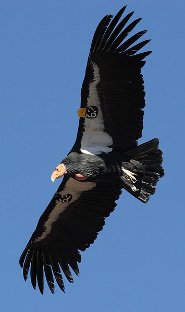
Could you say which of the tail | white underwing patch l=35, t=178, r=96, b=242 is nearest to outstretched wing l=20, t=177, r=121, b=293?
white underwing patch l=35, t=178, r=96, b=242

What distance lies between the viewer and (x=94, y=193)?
20.1 m

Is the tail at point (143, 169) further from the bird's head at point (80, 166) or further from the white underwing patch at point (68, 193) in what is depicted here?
the white underwing patch at point (68, 193)

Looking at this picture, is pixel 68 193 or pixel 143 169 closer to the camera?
pixel 143 169

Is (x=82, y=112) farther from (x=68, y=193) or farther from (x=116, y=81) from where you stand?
(x=68, y=193)

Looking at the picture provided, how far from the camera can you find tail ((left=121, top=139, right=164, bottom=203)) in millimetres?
18797

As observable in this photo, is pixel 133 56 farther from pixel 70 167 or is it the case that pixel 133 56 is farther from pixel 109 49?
pixel 70 167

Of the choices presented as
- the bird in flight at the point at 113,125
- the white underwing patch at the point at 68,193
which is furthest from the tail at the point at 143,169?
the white underwing patch at the point at 68,193

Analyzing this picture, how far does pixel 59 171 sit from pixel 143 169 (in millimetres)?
1342

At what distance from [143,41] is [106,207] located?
10.1 ft

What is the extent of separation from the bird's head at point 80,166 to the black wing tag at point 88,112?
626mm

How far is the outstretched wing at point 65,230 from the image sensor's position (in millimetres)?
20016

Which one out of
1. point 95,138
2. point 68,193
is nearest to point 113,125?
point 95,138

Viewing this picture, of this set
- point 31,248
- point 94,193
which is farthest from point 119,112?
point 31,248

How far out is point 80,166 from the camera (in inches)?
736
